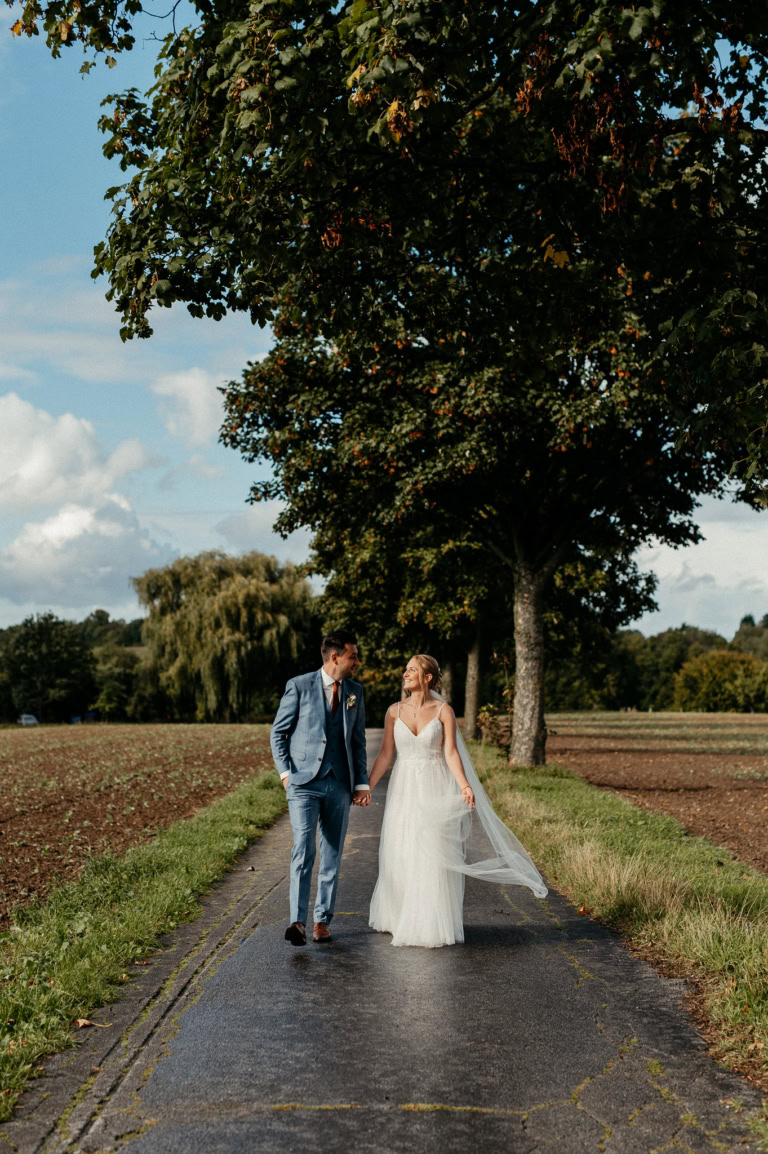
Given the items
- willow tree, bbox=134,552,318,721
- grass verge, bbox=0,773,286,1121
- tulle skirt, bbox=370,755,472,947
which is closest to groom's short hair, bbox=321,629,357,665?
tulle skirt, bbox=370,755,472,947

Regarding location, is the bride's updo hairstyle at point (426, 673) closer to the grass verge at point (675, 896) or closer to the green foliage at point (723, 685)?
the grass verge at point (675, 896)

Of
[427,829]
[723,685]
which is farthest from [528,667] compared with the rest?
[723,685]

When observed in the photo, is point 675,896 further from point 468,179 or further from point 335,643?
point 468,179

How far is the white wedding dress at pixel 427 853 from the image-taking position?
22.0ft

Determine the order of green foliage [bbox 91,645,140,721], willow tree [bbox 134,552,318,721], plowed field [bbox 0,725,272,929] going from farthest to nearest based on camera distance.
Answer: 1. green foliage [bbox 91,645,140,721]
2. willow tree [bbox 134,552,318,721]
3. plowed field [bbox 0,725,272,929]

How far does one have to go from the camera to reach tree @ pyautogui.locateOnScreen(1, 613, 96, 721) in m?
77.2

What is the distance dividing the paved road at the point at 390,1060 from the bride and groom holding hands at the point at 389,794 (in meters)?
0.30

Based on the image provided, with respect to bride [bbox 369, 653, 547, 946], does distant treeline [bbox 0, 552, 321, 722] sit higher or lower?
higher

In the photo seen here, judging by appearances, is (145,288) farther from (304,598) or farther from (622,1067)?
(304,598)

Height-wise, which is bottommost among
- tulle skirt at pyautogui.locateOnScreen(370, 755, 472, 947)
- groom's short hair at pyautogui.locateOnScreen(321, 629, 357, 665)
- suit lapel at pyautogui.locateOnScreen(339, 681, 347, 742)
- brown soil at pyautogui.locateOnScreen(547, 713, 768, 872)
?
brown soil at pyautogui.locateOnScreen(547, 713, 768, 872)

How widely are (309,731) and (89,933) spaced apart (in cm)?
189

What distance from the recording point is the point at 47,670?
253ft

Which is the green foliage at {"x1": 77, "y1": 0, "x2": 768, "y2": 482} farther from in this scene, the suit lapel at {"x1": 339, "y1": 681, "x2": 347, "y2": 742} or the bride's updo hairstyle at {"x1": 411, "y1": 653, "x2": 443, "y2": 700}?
the suit lapel at {"x1": 339, "y1": 681, "x2": 347, "y2": 742}

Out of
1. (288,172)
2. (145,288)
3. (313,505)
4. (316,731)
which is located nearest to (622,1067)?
(316,731)
